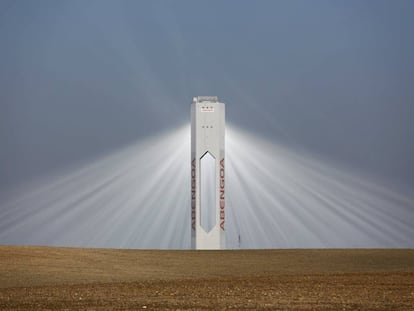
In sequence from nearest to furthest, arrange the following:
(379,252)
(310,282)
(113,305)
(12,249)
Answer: (113,305) → (310,282) → (12,249) → (379,252)

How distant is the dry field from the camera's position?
63.7 ft

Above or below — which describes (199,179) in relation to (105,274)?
above

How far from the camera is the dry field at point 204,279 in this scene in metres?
19.4

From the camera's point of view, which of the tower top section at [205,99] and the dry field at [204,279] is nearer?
the dry field at [204,279]

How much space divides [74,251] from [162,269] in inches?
202

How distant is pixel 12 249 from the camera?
33.3m

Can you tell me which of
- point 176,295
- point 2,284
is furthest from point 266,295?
point 2,284

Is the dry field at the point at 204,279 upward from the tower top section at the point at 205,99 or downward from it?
downward

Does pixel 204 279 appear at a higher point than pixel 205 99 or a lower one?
lower

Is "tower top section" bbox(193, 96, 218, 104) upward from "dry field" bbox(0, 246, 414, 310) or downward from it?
upward

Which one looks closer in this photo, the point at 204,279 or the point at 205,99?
the point at 204,279

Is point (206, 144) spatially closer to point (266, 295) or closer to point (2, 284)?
point (2, 284)

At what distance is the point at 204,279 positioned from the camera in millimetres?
26062

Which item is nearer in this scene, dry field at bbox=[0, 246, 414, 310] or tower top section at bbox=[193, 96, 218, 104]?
dry field at bbox=[0, 246, 414, 310]
